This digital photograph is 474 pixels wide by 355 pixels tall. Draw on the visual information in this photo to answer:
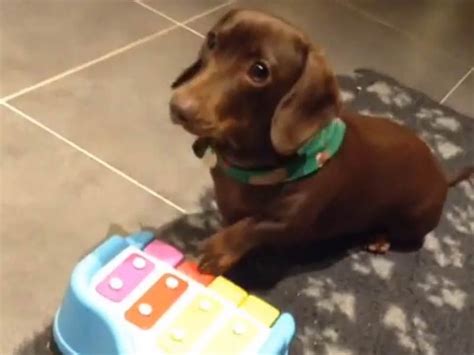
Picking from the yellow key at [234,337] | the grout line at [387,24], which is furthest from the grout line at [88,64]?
the yellow key at [234,337]

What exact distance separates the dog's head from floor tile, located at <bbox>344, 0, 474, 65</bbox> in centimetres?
120

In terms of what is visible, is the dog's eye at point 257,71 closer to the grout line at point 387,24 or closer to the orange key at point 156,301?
the orange key at point 156,301

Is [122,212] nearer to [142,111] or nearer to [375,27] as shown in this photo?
[142,111]

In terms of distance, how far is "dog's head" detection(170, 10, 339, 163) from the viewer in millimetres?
1230

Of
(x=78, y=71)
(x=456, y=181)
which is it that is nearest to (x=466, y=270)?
(x=456, y=181)

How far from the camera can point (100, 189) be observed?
5.20ft

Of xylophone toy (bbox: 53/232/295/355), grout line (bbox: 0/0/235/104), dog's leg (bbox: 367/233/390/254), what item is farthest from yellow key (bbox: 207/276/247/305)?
grout line (bbox: 0/0/235/104)

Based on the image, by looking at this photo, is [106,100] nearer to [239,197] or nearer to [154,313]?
[239,197]

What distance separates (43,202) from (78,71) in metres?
0.45

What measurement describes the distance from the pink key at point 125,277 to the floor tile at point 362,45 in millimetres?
1047

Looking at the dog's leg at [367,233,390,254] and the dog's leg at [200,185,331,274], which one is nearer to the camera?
the dog's leg at [200,185,331,274]

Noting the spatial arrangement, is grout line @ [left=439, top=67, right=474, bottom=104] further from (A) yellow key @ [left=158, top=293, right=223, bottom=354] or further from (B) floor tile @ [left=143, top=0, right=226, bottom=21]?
(A) yellow key @ [left=158, top=293, right=223, bottom=354]

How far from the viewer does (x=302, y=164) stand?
135 cm

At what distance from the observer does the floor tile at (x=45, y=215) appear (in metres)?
1.34
